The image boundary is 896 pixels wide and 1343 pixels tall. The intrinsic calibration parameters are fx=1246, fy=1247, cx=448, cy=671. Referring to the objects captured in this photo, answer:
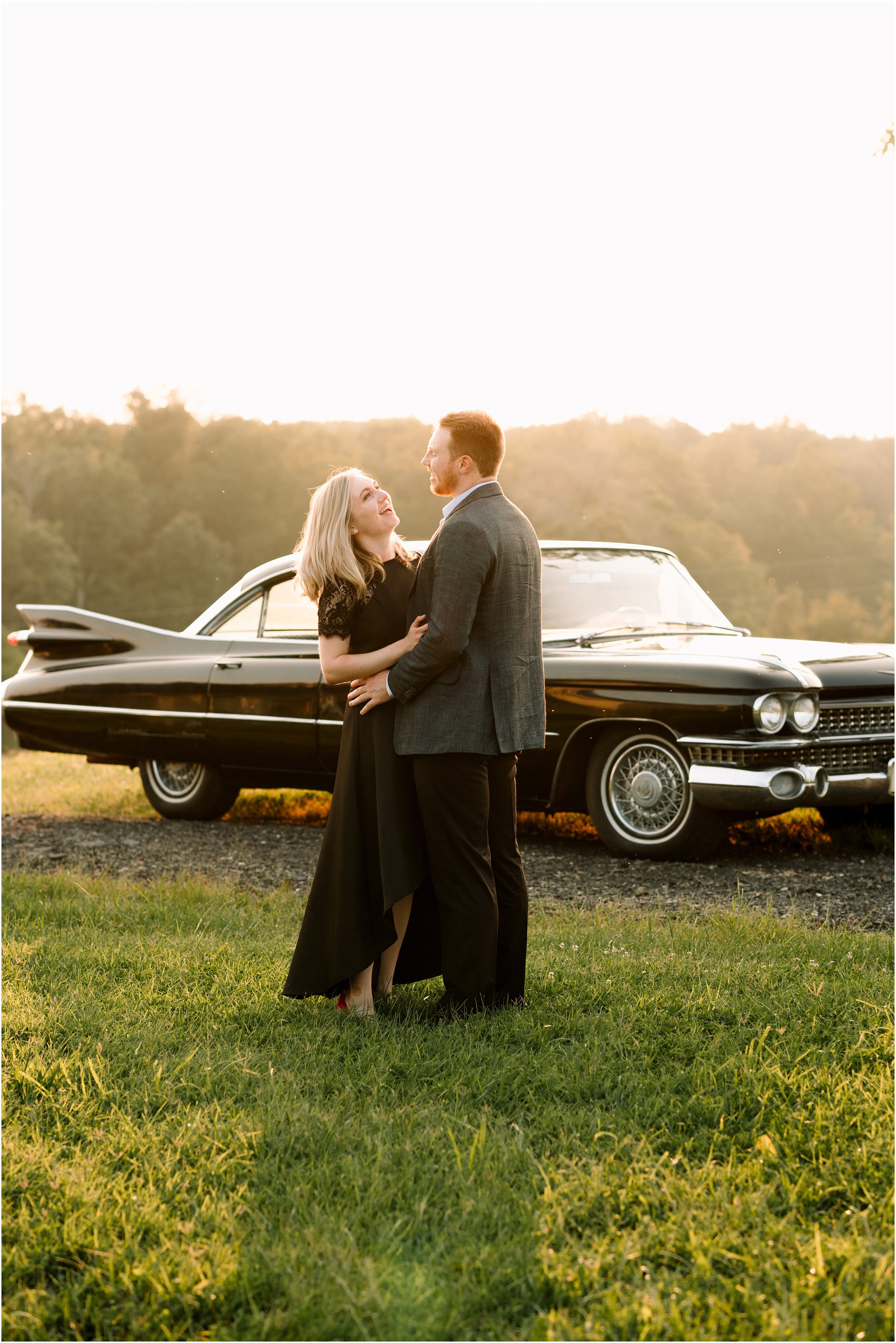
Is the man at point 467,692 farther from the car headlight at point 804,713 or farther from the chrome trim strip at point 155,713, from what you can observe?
the chrome trim strip at point 155,713

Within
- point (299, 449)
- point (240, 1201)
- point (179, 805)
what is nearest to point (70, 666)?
point (179, 805)

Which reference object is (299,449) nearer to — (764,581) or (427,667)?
(764,581)

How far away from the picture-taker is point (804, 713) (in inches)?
236

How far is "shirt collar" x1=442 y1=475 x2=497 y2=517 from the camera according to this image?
3553mm

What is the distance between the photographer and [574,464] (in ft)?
186

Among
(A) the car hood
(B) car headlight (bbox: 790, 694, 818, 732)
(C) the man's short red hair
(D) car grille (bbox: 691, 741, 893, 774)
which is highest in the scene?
(C) the man's short red hair

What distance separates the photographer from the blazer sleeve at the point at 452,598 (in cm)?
343

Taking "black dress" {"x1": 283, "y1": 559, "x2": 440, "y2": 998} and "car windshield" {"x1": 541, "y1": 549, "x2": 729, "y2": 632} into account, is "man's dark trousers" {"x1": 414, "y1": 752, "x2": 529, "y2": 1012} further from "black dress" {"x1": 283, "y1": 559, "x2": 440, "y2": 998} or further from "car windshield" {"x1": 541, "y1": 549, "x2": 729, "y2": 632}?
"car windshield" {"x1": 541, "y1": 549, "x2": 729, "y2": 632}

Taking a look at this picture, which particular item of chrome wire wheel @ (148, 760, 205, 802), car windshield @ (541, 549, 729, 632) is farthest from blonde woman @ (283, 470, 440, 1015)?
chrome wire wheel @ (148, 760, 205, 802)

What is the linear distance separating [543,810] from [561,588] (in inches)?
53.2

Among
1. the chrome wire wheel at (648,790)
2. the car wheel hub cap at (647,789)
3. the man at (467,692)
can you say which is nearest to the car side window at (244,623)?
the chrome wire wheel at (648,790)

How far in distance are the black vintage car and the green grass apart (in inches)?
75.9

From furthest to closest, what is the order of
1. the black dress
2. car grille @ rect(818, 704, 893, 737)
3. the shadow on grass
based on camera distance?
the shadow on grass, car grille @ rect(818, 704, 893, 737), the black dress

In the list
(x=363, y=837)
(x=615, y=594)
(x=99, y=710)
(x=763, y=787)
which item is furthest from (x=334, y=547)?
(x=99, y=710)
